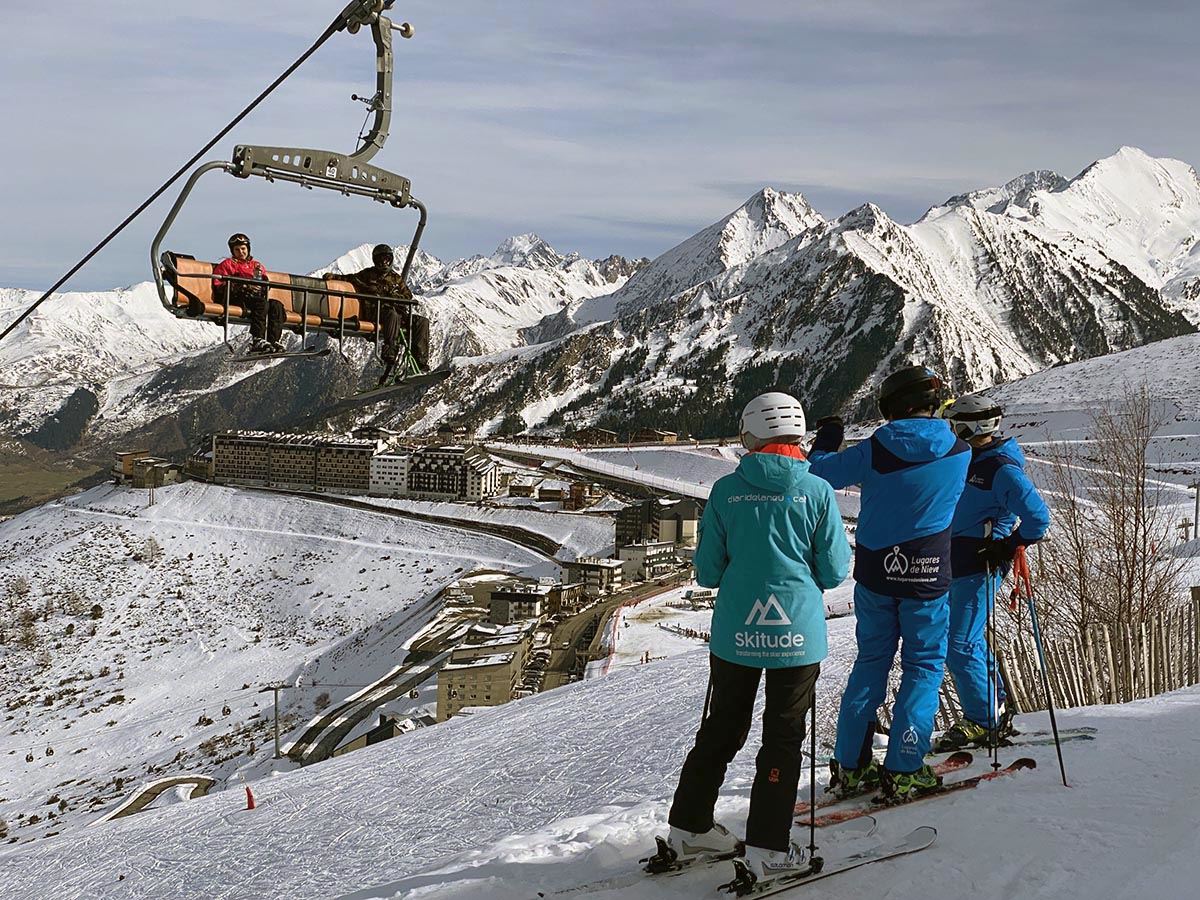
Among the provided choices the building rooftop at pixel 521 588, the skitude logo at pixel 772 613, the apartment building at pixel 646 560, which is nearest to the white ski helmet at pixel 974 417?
the skitude logo at pixel 772 613

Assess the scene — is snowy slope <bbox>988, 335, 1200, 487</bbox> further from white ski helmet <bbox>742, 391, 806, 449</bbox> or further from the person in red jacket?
the person in red jacket

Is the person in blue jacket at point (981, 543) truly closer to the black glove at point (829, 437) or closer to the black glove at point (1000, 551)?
the black glove at point (1000, 551)

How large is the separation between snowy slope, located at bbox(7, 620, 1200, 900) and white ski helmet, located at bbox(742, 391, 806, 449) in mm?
2156

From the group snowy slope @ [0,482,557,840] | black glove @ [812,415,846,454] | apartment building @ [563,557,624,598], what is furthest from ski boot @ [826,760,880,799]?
apartment building @ [563,557,624,598]

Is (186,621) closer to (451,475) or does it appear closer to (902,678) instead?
(451,475)

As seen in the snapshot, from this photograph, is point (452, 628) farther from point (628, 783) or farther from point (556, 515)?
point (628, 783)

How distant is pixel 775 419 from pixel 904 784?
7.86 ft

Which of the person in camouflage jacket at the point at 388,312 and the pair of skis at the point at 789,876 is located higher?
the person in camouflage jacket at the point at 388,312

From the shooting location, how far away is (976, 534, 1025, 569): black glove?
5977 millimetres

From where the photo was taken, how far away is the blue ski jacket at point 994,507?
5973 mm

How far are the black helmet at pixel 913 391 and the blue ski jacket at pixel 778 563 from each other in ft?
3.51

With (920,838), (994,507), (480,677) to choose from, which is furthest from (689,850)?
(480,677)

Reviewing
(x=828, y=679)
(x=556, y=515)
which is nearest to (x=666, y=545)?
(x=556, y=515)

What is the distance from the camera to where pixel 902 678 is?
17.1ft
